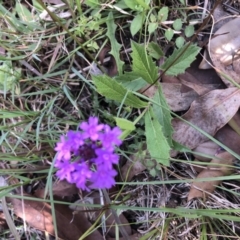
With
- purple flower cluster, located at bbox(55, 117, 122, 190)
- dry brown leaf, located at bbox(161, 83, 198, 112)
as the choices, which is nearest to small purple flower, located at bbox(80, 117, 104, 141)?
purple flower cluster, located at bbox(55, 117, 122, 190)

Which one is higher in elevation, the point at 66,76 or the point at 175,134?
the point at 66,76

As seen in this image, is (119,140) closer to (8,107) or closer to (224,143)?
(224,143)

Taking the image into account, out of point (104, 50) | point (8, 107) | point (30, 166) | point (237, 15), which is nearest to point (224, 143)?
point (237, 15)

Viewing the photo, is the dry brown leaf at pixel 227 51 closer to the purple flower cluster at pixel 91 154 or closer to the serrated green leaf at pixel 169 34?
the serrated green leaf at pixel 169 34


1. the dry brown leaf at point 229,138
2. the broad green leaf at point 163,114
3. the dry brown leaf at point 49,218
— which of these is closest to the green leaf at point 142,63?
the broad green leaf at point 163,114

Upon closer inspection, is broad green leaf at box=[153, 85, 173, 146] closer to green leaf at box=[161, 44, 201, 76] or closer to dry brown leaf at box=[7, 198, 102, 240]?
green leaf at box=[161, 44, 201, 76]
